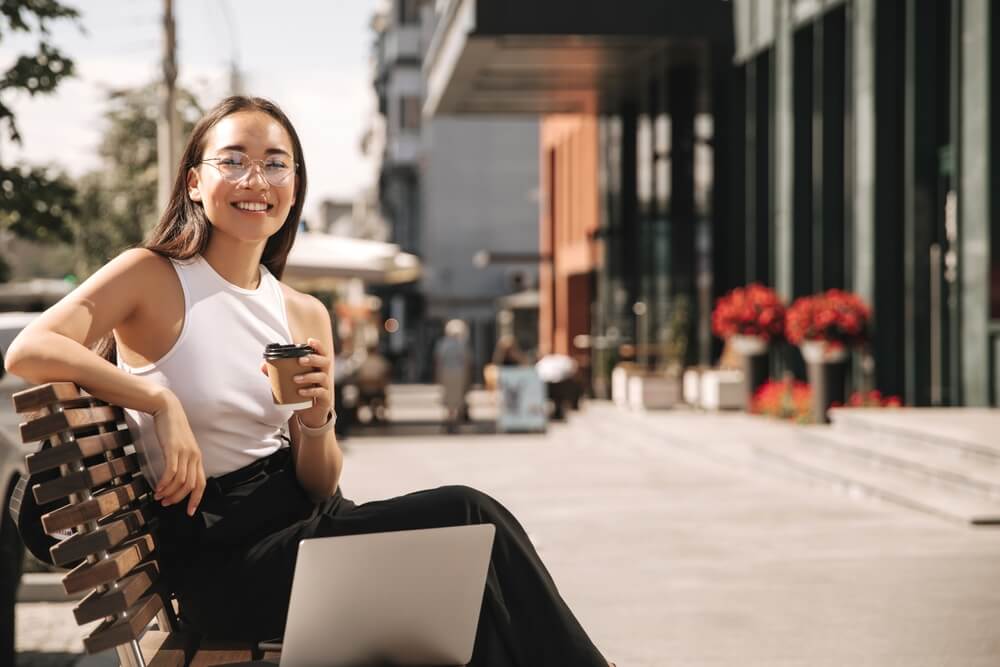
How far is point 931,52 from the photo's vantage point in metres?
16.2

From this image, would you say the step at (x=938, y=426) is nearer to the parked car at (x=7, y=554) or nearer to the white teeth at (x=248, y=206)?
the parked car at (x=7, y=554)

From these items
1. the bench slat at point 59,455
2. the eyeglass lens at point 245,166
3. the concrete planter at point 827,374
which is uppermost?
the eyeglass lens at point 245,166

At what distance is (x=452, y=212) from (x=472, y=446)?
44.0 meters

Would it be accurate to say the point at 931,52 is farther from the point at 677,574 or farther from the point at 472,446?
the point at 677,574

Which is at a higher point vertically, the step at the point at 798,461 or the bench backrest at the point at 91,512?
the bench backrest at the point at 91,512

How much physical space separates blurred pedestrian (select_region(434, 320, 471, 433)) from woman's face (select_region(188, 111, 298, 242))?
55.8 ft

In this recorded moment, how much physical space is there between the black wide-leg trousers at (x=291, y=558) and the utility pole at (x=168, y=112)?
1239 centimetres

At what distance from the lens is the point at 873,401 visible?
53.1 feet

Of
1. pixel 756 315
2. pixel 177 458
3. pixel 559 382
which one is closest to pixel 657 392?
pixel 559 382

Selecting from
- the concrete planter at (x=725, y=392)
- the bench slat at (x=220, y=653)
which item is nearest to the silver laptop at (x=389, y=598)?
the bench slat at (x=220, y=653)

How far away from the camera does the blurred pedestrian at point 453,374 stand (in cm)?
2030

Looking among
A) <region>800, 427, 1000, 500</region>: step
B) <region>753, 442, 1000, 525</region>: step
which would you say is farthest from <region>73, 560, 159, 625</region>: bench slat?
<region>800, 427, 1000, 500</region>: step

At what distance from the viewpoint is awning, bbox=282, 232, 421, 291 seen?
19.6 meters

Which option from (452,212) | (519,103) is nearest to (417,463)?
(519,103)
